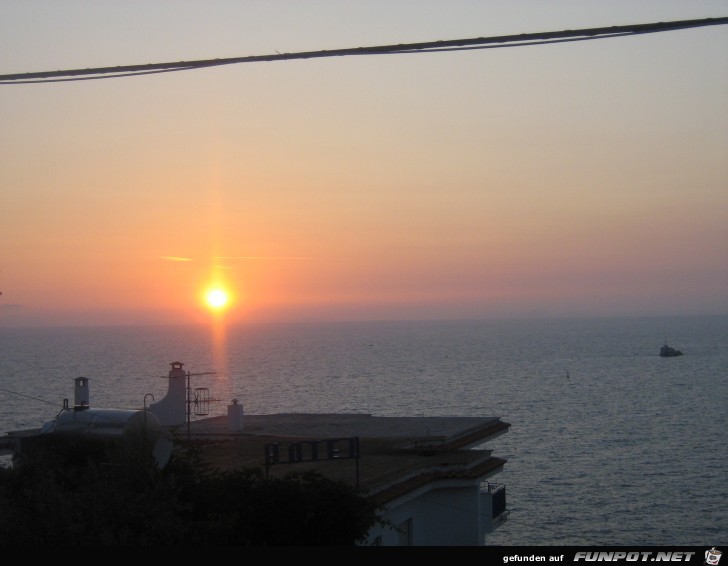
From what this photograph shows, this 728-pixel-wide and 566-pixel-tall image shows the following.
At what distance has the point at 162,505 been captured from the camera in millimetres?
15078

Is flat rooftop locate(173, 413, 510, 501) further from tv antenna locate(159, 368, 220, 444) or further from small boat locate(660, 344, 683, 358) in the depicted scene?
small boat locate(660, 344, 683, 358)

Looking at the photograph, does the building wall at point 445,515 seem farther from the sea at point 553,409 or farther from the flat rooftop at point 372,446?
the sea at point 553,409

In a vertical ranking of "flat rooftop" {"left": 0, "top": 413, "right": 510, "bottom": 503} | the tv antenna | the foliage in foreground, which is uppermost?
the tv antenna

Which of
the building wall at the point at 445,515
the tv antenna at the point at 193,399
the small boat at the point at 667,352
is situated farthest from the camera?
the small boat at the point at 667,352

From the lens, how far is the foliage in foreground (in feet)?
45.4

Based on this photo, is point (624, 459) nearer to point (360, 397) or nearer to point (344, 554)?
point (360, 397)

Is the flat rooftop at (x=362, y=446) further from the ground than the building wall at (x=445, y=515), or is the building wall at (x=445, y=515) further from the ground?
the flat rooftop at (x=362, y=446)

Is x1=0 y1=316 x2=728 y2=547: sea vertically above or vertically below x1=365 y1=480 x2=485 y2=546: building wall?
above

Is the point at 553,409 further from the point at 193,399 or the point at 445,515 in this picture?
the point at 445,515

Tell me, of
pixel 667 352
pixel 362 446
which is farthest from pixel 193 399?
pixel 667 352

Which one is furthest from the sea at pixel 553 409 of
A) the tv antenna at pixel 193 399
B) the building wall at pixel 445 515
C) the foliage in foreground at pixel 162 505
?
the foliage in foreground at pixel 162 505

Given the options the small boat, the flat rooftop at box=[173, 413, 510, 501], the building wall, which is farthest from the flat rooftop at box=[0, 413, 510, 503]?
the small boat

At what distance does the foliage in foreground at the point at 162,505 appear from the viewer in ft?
45.4

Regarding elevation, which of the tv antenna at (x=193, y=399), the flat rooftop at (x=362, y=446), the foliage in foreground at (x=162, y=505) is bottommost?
the foliage in foreground at (x=162, y=505)
